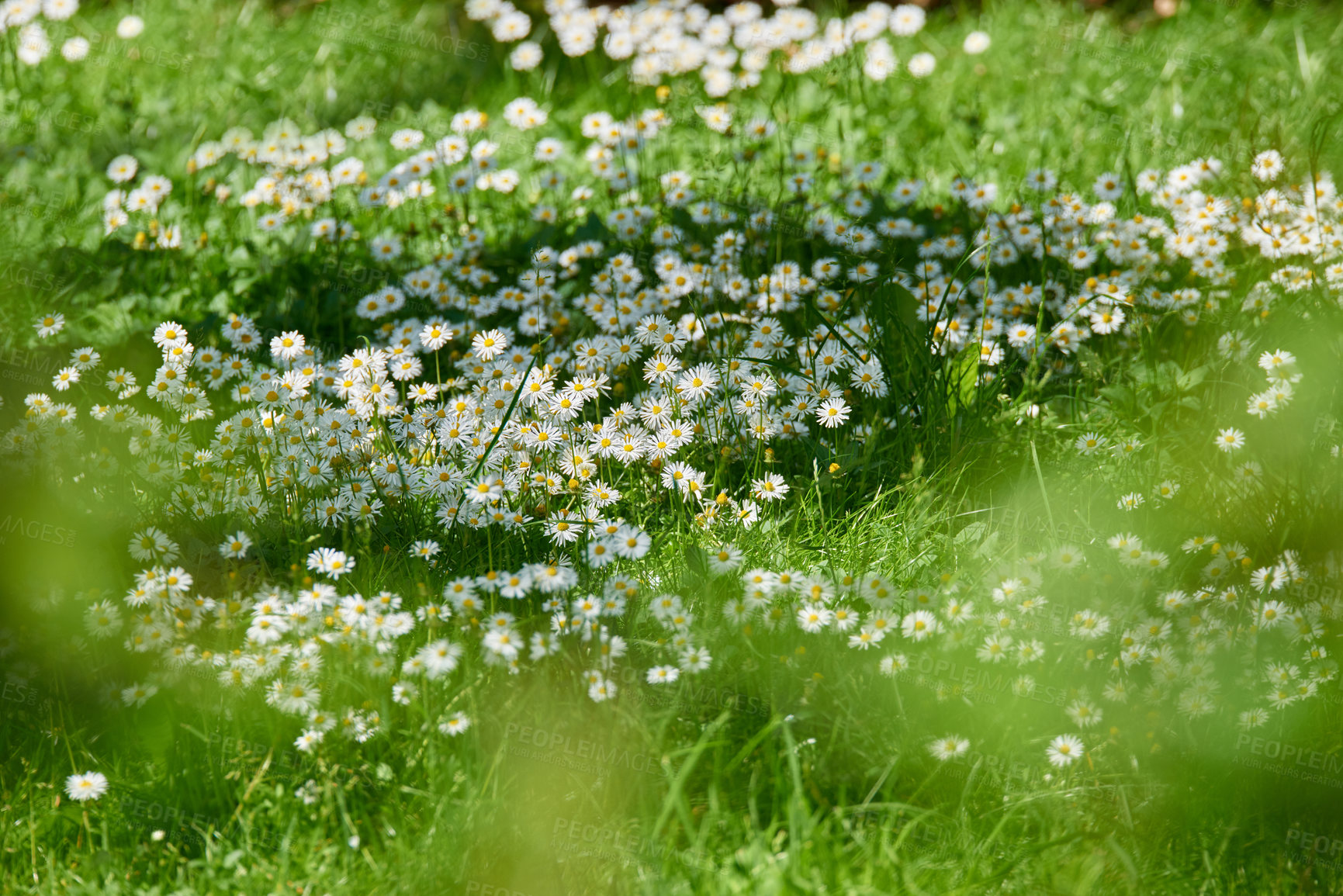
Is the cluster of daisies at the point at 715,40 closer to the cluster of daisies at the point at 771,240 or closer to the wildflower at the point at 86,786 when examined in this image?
the cluster of daisies at the point at 771,240

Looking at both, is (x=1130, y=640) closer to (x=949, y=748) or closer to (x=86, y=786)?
(x=949, y=748)

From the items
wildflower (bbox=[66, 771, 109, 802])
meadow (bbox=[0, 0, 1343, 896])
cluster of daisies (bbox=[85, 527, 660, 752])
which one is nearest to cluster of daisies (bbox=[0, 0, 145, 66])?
meadow (bbox=[0, 0, 1343, 896])

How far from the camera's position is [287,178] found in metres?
3.81

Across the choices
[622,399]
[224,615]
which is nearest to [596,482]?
[622,399]

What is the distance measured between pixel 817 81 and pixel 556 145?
4.86ft

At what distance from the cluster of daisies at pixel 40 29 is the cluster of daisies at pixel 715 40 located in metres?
1.74

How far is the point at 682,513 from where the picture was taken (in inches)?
99.3

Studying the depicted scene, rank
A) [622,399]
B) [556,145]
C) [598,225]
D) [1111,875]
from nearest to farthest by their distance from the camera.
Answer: [1111,875] < [622,399] < [598,225] < [556,145]

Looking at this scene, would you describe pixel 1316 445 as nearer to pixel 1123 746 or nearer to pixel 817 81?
pixel 1123 746

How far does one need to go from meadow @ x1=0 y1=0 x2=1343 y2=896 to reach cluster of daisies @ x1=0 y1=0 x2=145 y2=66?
112 cm

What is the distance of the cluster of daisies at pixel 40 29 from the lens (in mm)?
5043

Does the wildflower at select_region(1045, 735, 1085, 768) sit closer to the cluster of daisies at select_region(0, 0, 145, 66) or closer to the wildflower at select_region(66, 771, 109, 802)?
the wildflower at select_region(66, 771, 109, 802)

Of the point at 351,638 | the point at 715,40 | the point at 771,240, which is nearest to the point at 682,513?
the point at 351,638

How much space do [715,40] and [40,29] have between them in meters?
3.46
